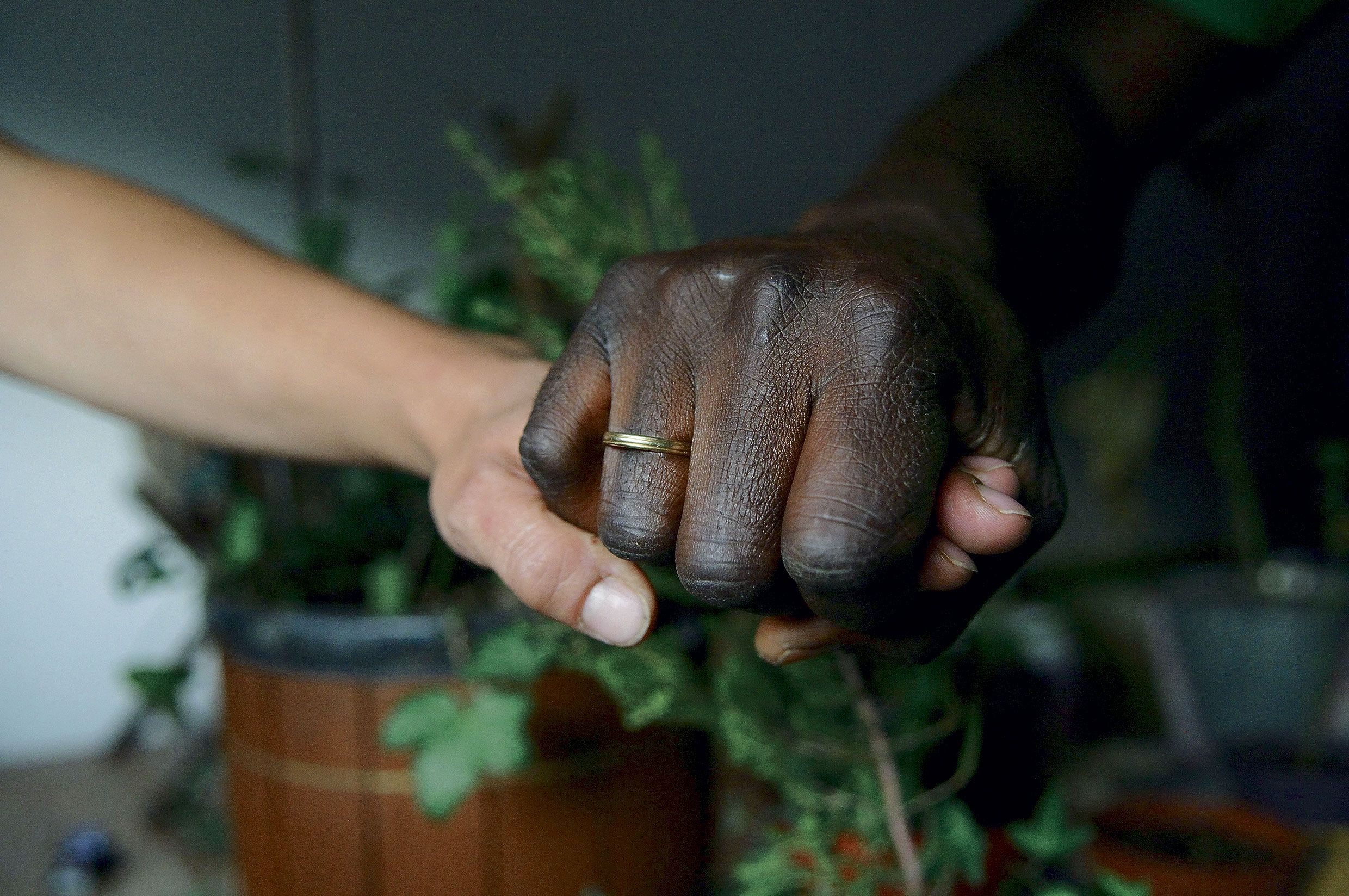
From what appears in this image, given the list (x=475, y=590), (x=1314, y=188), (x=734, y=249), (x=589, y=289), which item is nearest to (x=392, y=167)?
(x=475, y=590)

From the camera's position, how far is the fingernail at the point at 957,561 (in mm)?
486

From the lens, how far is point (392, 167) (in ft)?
6.81

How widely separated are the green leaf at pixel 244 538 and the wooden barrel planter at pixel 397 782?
13 cm

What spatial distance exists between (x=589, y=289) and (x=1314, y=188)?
303cm

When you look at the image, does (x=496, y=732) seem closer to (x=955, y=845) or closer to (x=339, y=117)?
(x=955, y=845)

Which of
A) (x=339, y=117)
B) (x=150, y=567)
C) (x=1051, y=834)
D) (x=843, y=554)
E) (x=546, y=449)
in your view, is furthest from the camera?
(x=339, y=117)

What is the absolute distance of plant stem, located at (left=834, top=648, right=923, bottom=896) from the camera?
0.70m

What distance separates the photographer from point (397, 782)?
38.3 inches

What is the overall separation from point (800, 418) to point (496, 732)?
0.51 m

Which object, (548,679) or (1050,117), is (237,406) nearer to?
(548,679)

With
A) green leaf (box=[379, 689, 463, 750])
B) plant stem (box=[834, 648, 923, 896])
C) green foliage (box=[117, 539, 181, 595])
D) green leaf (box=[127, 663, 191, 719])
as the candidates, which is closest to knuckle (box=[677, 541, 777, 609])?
plant stem (box=[834, 648, 923, 896])

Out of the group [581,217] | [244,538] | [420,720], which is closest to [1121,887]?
[420,720]

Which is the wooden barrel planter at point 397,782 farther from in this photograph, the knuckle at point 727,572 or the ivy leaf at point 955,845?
the knuckle at point 727,572

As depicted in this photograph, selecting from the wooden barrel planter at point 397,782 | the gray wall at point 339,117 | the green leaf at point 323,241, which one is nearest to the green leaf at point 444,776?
the wooden barrel planter at point 397,782
